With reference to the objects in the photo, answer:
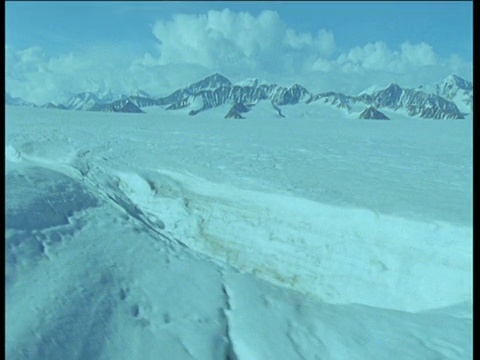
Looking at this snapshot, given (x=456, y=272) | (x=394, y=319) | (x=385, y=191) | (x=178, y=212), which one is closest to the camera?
(x=394, y=319)

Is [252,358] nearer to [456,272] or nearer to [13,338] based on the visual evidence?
[13,338]

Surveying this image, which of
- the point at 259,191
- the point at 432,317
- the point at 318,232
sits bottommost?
the point at 432,317

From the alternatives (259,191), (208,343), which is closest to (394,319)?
(208,343)

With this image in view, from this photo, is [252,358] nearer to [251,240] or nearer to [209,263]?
[209,263]

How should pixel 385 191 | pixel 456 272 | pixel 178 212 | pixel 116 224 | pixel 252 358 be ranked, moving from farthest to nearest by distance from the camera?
1. pixel 178 212
2. pixel 385 191
3. pixel 116 224
4. pixel 456 272
5. pixel 252 358

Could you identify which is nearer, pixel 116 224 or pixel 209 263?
pixel 209 263

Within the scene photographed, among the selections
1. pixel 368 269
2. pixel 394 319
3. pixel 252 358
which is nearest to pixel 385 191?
pixel 368 269

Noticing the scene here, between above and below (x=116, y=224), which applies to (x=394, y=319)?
below
